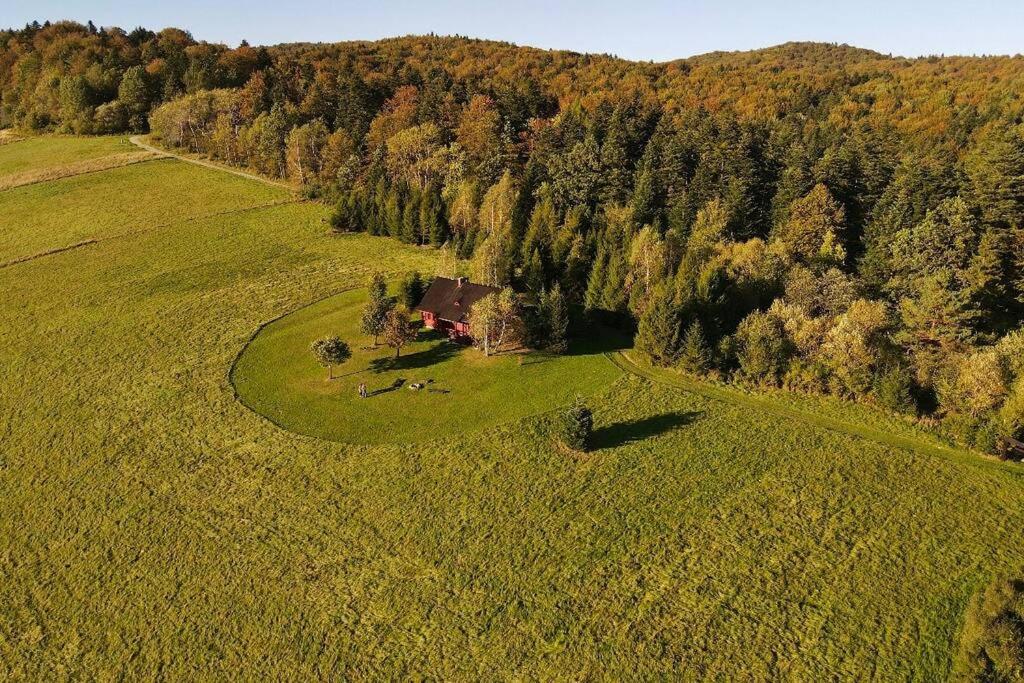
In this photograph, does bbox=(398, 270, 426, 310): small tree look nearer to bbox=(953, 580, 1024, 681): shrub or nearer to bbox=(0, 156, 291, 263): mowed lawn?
bbox=(0, 156, 291, 263): mowed lawn

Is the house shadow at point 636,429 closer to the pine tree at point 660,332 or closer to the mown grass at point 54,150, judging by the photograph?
the pine tree at point 660,332

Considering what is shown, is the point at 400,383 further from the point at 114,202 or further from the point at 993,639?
the point at 114,202

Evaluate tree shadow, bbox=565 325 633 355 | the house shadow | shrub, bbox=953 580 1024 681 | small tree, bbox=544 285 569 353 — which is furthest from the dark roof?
shrub, bbox=953 580 1024 681

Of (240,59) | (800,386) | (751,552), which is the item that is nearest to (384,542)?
(751,552)

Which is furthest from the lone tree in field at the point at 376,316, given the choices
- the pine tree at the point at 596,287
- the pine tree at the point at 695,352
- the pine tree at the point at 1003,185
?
the pine tree at the point at 1003,185

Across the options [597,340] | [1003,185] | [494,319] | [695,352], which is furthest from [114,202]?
[1003,185]
